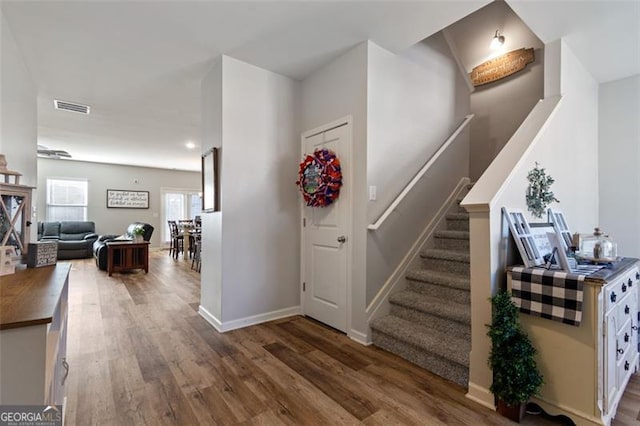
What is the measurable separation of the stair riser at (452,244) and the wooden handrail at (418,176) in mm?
691

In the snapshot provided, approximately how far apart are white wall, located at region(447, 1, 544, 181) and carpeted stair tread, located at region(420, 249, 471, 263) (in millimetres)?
1562

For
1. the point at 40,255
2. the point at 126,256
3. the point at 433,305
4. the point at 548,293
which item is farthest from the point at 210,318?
the point at 126,256

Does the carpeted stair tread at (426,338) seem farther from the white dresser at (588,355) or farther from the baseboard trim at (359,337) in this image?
the white dresser at (588,355)

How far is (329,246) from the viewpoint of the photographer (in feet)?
9.80

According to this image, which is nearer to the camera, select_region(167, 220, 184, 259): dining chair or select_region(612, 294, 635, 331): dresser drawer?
select_region(612, 294, 635, 331): dresser drawer

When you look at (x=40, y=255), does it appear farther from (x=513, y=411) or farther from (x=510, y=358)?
(x=513, y=411)

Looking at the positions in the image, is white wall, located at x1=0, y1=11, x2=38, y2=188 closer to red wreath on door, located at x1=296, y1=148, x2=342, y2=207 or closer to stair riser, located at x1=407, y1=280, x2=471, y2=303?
red wreath on door, located at x1=296, y1=148, x2=342, y2=207

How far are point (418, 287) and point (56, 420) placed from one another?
253 centimetres

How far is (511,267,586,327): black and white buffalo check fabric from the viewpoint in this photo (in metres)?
1.53

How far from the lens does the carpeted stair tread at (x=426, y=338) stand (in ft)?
6.64

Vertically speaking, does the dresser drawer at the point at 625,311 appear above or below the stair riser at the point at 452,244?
below

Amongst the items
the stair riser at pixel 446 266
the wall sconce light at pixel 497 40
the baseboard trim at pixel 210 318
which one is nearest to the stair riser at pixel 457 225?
the stair riser at pixel 446 266

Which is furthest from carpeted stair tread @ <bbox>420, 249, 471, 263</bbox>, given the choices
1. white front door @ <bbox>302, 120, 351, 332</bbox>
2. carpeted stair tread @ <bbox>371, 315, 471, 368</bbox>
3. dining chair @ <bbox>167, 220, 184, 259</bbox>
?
dining chair @ <bbox>167, 220, 184, 259</bbox>

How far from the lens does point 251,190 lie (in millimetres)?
3047
